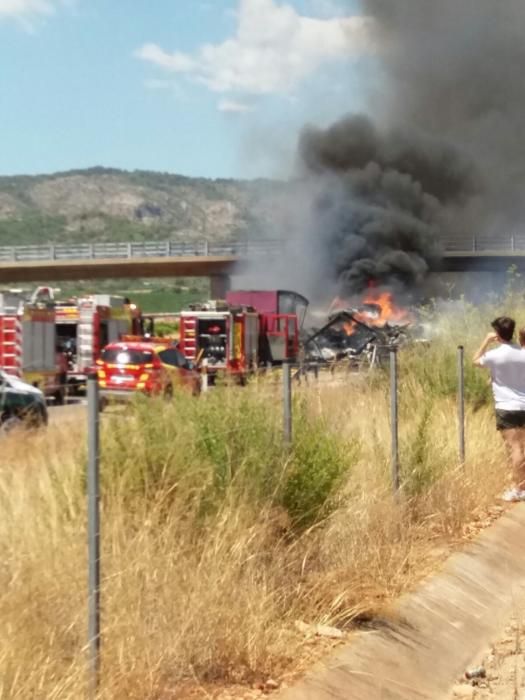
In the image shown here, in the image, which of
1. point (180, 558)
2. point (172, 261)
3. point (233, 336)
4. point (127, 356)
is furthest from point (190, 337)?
point (172, 261)

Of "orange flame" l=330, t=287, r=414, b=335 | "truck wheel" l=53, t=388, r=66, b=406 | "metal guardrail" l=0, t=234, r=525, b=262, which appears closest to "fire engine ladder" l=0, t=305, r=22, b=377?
"orange flame" l=330, t=287, r=414, b=335

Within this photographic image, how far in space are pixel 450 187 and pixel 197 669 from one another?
61585 mm

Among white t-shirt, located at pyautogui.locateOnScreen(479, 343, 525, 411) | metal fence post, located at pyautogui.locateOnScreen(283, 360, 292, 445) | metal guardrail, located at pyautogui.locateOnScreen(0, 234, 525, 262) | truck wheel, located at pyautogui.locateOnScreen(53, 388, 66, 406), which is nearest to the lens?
truck wheel, located at pyautogui.locateOnScreen(53, 388, 66, 406)

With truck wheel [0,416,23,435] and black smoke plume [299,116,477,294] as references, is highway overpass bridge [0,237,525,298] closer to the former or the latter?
black smoke plume [299,116,477,294]

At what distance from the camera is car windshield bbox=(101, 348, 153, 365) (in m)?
23.4

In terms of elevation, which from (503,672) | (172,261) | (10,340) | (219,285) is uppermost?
(172,261)

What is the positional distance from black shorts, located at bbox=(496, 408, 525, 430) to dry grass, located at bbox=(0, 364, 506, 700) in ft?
9.79

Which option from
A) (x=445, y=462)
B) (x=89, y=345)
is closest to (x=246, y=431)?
(x=445, y=462)

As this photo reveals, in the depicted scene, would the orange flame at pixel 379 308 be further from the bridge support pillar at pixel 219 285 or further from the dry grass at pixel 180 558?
the dry grass at pixel 180 558

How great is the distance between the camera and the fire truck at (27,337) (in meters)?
27.9

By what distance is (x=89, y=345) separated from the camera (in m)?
31.6

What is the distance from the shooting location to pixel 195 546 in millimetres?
6008

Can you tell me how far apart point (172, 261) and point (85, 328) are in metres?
39.9

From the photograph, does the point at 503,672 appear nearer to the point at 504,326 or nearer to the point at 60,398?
the point at 60,398
